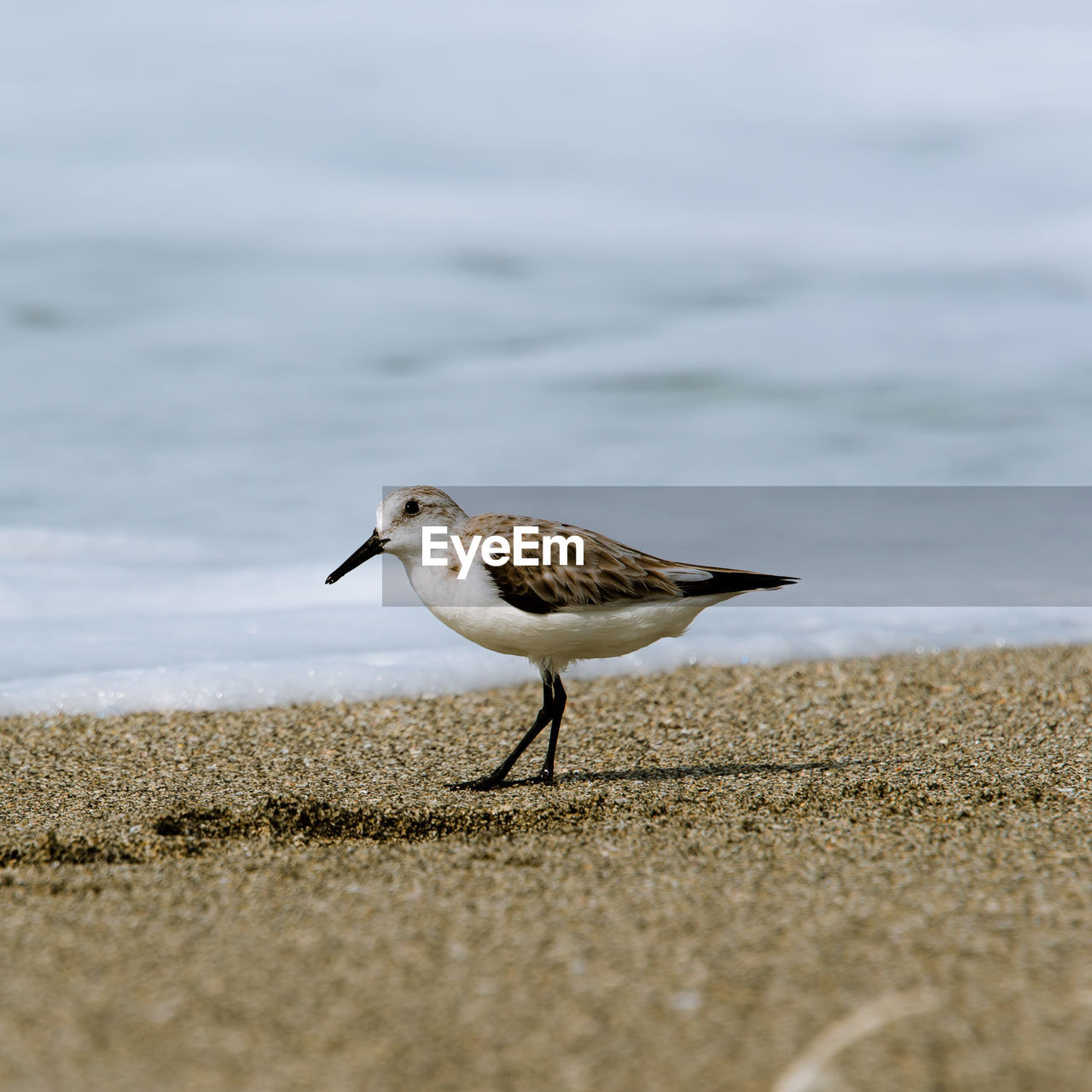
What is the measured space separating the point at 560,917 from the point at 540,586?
2.56 metres

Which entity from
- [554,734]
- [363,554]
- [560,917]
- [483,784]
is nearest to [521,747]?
[554,734]

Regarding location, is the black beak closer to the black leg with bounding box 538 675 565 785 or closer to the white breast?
the white breast

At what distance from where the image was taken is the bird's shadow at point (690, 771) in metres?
5.54

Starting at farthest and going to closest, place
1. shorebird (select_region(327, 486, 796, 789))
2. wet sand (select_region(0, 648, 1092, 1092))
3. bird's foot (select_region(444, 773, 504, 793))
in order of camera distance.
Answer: shorebird (select_region(327, 486, 796, 789)) → bird's foot (select_region(444, 773, 504, 793)) → wet sand (select_region(0, 648, 1092, 1092))

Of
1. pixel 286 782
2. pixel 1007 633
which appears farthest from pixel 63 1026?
pixel 1007 633

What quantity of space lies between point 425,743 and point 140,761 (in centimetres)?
145

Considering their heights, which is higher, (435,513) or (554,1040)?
(435,513)

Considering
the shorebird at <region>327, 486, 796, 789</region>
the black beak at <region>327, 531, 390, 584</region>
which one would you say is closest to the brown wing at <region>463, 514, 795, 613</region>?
the shorebird at <region>327, 486, 796, 789</region>

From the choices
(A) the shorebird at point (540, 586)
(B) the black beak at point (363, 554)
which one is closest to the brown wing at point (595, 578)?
(A) the shorebird at point (540, 586)

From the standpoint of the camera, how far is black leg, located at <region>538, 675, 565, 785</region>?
18.4 ft

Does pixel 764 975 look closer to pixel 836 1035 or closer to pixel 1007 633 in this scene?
pixel 836 1035

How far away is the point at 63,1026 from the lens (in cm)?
252

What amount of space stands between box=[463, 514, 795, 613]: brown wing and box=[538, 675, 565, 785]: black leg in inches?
19.6

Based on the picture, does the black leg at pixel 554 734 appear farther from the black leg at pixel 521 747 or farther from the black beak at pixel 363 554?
the black beak at pixel 363 554
